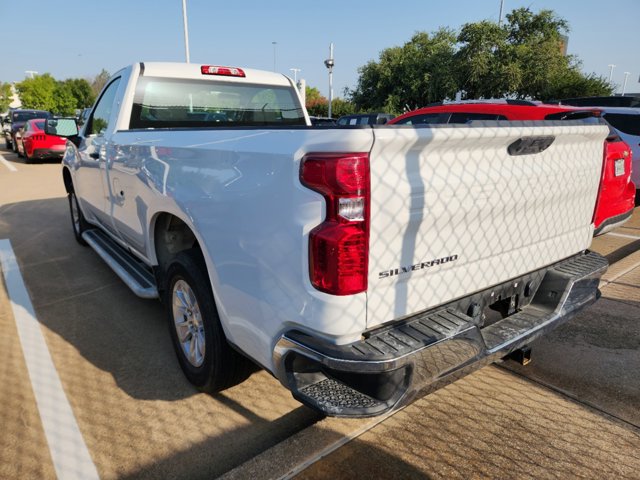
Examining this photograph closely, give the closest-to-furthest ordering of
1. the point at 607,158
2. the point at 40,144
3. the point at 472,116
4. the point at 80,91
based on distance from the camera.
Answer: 1. the point at 607,158
2. the point at 472,116
3. the point at 40,144
4. the point at 80,91

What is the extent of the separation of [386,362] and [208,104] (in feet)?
10.4

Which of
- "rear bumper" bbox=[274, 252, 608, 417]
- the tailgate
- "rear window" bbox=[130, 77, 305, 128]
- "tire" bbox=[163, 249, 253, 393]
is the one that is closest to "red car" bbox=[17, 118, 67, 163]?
"rear window" bbox=[130, 77, 305, 128]

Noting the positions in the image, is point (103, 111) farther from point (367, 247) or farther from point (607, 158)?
point (607, 158)

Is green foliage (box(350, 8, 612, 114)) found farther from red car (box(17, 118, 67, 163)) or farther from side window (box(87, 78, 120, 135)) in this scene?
side window (box(87, 78, 120, 135))

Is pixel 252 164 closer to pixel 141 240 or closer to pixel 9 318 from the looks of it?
pixel 141 240

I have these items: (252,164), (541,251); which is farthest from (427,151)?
(541,251)

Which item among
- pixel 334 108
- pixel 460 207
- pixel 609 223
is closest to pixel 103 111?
pixel 460 207

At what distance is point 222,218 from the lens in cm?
212

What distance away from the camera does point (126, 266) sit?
12.7ft

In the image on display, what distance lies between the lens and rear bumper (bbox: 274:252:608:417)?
1702mm

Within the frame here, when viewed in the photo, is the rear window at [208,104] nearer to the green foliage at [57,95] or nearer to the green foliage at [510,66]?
the green foliage at [510,66]

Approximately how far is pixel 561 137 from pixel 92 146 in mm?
3888

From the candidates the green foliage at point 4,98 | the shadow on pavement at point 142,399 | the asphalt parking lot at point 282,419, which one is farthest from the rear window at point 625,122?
the green foliage at point 4,98

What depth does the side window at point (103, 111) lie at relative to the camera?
13.4ft
